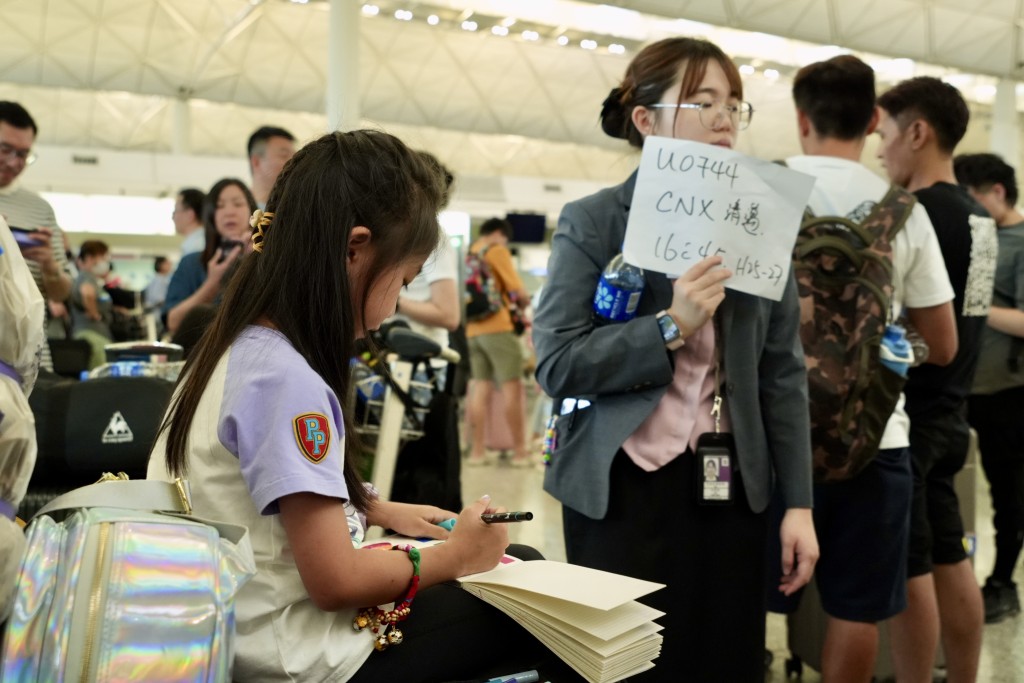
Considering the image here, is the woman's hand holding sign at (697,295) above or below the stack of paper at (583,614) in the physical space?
above

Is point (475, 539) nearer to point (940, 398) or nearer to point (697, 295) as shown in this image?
point (697, 295)

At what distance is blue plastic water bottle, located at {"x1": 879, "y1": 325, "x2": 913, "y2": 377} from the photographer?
2391 mm

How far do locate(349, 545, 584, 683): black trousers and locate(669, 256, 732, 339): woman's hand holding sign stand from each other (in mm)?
672

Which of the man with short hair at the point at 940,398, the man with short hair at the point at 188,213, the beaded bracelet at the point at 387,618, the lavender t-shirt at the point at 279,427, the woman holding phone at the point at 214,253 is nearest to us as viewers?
the lavender t-shirt at the point at 279,427

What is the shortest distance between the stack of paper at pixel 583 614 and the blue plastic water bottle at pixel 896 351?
1.22 meters

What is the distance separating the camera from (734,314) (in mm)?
1975

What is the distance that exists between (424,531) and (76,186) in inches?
777

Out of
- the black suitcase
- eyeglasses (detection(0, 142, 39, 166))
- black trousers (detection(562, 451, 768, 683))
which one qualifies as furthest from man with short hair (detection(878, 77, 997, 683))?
eyeglasses (detection(0, 142, 39, 166))

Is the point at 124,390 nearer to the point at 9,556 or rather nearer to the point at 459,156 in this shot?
the point at 9,556

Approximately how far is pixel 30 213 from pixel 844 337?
2.94 metres

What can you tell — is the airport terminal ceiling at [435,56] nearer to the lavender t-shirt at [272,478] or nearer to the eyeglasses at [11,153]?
the eyeglasses at [11,153]

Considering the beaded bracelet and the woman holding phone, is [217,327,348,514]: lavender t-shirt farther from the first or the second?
the woman holding phone

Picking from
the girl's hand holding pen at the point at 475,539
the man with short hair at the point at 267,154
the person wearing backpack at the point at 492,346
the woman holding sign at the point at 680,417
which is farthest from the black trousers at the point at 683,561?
the person wearing backpack at the point at 492,346

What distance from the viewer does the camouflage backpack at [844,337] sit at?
2336 mm
